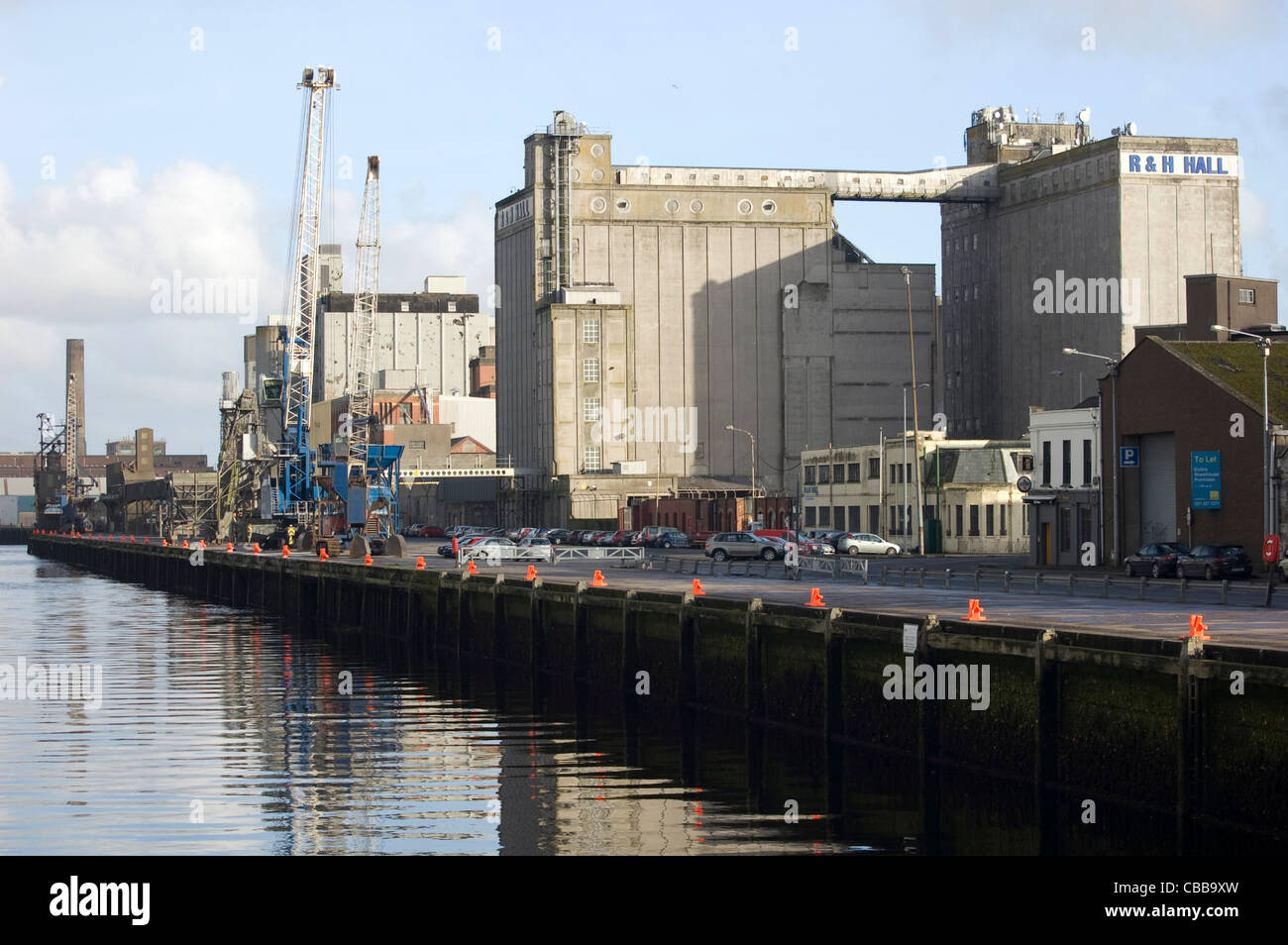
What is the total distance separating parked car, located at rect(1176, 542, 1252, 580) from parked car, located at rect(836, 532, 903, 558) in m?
39.0

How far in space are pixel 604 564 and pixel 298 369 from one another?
6242 cm

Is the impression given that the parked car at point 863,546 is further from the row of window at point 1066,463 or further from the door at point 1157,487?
the door at point 1157,487

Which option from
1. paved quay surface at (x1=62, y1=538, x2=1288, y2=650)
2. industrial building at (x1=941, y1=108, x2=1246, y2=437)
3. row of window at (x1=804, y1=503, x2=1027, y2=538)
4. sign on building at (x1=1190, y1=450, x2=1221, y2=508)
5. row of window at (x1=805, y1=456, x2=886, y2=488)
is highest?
industrial building at (x1=941, y1=108, x2=1246, y2=437)

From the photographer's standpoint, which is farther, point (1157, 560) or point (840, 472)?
point (840, 472)

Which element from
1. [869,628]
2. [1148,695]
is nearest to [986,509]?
[869,628]

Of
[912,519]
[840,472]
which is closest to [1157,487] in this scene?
[912,519]

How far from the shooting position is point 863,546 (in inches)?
4380

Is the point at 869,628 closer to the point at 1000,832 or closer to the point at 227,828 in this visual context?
the point at 1000,832

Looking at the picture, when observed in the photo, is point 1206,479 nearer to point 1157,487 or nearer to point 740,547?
point 1157,487

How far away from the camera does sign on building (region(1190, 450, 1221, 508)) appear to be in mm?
76938

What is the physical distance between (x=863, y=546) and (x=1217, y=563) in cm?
4134

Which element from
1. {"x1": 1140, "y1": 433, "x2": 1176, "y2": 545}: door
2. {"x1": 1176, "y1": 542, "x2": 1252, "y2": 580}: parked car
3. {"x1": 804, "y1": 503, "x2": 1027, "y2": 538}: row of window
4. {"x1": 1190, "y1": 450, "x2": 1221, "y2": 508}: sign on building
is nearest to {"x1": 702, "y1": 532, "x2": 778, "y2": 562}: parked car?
{"x1": 804, "y1": 503, "x2": 1027, "y2": 538}: row of window

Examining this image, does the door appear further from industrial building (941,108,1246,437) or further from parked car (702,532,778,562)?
industrial building (941,108,1246,437)

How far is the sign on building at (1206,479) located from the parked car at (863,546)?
114ft
